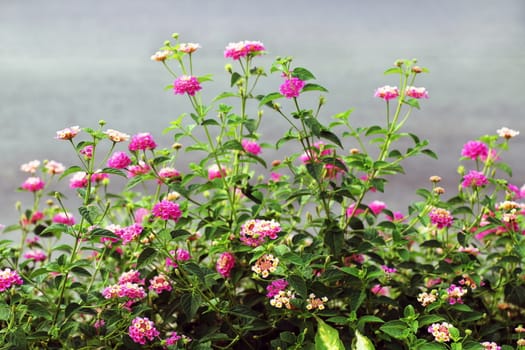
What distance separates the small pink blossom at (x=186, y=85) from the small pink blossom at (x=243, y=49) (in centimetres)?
12

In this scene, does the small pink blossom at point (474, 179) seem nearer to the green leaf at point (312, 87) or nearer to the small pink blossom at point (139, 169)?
the green leaf at point (312, 87)

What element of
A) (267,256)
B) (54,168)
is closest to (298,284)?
(267,256)

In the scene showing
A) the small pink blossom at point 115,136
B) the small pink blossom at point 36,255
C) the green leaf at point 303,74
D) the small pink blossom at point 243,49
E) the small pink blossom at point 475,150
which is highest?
the small pink blossom at point 243,49

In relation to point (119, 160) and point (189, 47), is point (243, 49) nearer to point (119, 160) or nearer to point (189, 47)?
point (189, 47)

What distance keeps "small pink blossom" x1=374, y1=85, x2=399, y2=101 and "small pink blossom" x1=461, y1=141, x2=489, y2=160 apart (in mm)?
368

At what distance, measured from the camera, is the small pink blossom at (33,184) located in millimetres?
2426

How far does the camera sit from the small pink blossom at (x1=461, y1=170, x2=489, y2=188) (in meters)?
2.08

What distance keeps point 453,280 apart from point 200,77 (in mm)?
946

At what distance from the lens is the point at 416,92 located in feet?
6.51

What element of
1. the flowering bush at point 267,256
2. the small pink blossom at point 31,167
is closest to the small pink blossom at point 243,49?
the flowering bush at point 267,256

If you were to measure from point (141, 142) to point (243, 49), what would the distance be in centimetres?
37

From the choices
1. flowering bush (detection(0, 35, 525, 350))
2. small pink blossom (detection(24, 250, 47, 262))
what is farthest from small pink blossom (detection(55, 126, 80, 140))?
small pink blossom (detection(24, 250, 47, 262))

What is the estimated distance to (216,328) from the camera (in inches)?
71.0

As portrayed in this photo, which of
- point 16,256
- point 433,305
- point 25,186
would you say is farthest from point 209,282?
point 25,186
